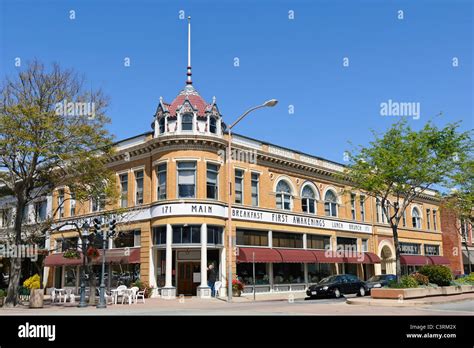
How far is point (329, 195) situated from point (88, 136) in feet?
78.9

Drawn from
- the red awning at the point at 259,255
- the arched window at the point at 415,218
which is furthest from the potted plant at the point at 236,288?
the arched window at the point at 415,218

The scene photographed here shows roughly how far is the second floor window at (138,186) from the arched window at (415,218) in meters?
32.2

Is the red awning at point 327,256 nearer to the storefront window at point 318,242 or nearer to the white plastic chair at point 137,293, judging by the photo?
the storefront window at point 318,242

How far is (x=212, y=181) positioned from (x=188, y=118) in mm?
4421

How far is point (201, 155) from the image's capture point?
34.1 m

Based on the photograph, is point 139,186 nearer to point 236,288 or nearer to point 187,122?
point 187,122

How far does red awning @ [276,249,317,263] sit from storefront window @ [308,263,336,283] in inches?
58.3

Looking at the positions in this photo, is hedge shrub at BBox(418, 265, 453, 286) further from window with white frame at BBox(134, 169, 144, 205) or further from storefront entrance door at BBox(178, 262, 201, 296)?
window with white frame at BBox(134, 169, 144, 205)

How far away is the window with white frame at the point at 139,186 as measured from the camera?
3672 centimetres

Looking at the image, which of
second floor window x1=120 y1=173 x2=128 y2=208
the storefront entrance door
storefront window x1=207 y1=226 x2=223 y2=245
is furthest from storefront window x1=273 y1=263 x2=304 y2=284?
second floor window x1=120 y1=173 x2=128 y2=208

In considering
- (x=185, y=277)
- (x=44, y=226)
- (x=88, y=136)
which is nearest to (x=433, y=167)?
(x=185, y=277)

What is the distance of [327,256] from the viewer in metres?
42.2
